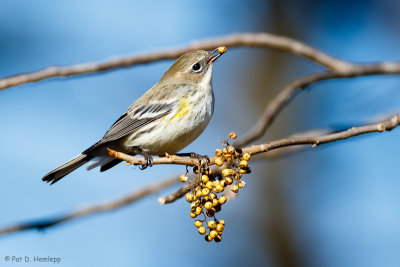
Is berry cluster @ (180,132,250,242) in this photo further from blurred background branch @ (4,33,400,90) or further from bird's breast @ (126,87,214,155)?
blurred background branch @ (4,33,400,90)

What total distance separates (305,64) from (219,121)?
2.04 metres

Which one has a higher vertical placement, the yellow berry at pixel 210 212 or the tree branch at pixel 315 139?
the tree branch at pixel 315 139

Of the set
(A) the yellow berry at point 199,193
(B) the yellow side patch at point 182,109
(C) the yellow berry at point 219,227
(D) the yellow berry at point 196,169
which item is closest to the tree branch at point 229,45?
(D) the yellow berry at point 196,169

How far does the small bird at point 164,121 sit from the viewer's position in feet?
14.1

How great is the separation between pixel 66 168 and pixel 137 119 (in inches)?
29.7

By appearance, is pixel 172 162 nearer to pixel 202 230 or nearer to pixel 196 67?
pixel 202 230

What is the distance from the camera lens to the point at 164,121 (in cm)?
445

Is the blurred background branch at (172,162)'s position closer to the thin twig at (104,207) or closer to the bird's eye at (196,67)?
the thin twig at (104,207)

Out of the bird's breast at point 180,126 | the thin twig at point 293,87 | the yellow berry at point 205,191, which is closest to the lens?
the yellow berry at point 205,191

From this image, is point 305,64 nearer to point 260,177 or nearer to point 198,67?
point 260,177

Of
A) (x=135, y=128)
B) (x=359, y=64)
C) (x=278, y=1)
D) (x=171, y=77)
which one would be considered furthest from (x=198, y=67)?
(x=278, y=1)

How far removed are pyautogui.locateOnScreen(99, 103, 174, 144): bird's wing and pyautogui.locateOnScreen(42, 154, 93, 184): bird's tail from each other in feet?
0.81

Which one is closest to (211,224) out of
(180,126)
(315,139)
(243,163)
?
(243,163)

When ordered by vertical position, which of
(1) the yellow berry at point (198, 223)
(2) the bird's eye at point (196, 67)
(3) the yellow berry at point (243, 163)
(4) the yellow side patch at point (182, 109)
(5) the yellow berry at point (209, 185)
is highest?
(2) the bird's eye at point (196, 67)
